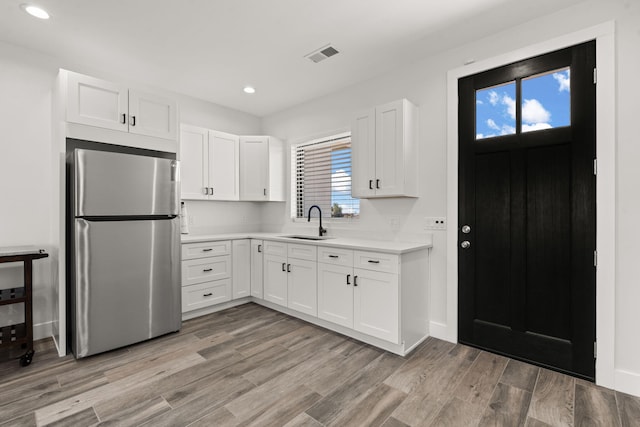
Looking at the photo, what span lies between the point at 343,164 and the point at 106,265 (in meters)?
2.67

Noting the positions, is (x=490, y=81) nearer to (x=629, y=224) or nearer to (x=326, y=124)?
(x=629, y=224)

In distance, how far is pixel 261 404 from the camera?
196 centimetres

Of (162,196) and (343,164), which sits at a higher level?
(343,164)

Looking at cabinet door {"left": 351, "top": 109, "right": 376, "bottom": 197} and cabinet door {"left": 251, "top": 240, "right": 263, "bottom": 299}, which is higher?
cabinet door {"left": 351, "top": 109, "right": 376, "bottom": 197}

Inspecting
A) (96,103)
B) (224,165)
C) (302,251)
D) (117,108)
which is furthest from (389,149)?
(96,103)

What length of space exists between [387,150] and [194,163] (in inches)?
94.3

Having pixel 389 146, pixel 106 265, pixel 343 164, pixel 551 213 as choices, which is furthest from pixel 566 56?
pixel 106 265

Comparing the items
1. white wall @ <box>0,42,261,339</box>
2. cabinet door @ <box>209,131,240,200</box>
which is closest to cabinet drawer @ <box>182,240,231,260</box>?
cabinet door @ <box>209,131,240,200</box>

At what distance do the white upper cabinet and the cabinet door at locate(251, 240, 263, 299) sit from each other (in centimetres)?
156

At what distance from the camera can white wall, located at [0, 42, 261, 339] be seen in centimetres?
282

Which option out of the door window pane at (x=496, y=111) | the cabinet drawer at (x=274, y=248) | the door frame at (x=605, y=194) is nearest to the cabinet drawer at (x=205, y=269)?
the cabinet drawer at (x=274, y=248)

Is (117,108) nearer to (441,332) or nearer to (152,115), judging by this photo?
(152,115)

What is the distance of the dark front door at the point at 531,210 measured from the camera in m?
2.23

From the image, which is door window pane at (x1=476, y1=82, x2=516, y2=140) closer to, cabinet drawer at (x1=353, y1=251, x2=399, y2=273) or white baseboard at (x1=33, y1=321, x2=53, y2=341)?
cabinet drawer at (x1=353, y1=251, x2=399, y2=273)
